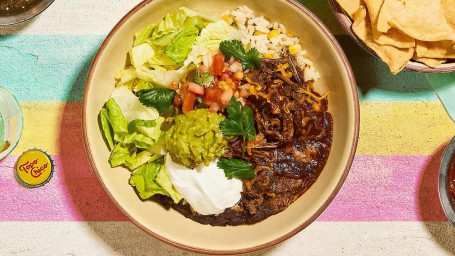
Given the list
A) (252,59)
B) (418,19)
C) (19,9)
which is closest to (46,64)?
(19,9)

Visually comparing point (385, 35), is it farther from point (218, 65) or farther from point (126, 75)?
point (126, 75)

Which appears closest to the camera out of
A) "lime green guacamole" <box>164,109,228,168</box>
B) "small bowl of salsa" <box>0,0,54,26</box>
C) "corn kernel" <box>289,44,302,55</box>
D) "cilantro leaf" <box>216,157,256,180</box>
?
"lime green guacamole" <box>164,109,228,168</box>

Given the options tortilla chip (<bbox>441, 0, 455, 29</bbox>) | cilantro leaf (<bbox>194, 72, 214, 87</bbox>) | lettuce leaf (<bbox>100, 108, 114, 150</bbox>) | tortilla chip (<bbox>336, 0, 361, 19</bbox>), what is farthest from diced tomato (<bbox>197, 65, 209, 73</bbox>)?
tortilla chip (<bbox>441, 0, 455, 29</bbox>)

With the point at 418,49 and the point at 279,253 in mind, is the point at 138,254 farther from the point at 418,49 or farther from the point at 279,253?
the point at 418,49

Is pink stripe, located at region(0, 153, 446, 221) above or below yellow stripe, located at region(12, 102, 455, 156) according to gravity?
below

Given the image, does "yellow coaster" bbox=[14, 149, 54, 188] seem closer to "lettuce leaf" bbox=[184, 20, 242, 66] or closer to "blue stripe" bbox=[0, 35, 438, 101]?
"blue stripe" bbox=[0, 35, 438, 101]

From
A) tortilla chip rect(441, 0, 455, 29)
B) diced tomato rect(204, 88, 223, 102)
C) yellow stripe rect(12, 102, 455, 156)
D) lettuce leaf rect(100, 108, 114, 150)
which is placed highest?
tortilla chip rect(441, 0, 455, 29)
